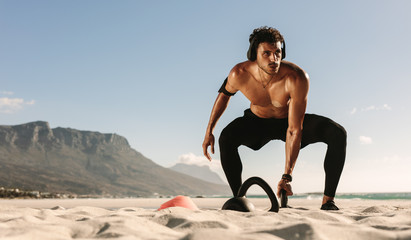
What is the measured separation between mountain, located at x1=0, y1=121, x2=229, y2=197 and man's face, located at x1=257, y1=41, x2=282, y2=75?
6356cm

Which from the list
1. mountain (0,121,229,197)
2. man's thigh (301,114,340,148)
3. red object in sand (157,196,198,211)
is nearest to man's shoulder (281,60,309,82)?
man's thigh (301,114,340,148)

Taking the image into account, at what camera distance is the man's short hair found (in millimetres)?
3564

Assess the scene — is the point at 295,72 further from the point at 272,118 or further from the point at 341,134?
the point at 341,134

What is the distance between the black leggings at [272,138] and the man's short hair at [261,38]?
2.55ft

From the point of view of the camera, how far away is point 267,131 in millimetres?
4125

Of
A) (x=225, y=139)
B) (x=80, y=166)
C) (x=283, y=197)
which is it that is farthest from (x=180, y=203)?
(x=80, y=166)

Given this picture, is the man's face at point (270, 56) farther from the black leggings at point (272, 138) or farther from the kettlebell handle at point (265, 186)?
the kettlebell handle at point (265, 186)

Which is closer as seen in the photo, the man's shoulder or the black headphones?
the man's shoulder

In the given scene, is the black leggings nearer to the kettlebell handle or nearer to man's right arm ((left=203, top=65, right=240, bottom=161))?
man's right arm ((left=203, top=65, right=240, bottom=161))

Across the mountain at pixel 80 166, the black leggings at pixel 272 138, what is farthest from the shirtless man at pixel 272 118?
the mountain at pixel 80 166

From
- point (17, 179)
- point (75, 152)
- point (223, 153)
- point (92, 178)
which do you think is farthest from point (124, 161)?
point (223, 153)

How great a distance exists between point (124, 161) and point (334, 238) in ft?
385

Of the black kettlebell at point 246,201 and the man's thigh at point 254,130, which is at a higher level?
the man's thigh at point 254,130

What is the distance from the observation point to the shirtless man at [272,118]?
142 inches
